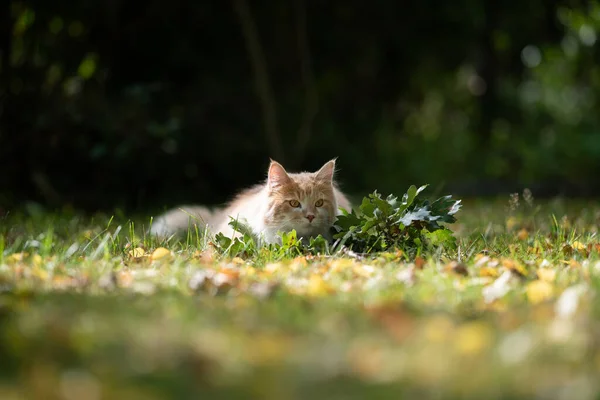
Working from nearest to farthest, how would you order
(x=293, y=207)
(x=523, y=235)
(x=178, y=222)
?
(x=293, y=207), (x=523, y=235), (x=178, y=222)

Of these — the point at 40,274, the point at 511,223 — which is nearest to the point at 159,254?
the point at 40,274

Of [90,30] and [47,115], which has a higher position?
[90,30]

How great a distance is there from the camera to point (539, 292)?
7.74 feet

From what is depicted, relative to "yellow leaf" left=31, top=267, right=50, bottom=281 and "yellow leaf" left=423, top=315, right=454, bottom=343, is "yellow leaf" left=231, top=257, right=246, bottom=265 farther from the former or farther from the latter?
"yellow leaf" left=423, top=315, right=454, bottom=343

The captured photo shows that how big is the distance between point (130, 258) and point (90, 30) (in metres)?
3.81

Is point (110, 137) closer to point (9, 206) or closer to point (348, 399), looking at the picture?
point (9, 206)

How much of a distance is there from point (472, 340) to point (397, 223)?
1.82 m

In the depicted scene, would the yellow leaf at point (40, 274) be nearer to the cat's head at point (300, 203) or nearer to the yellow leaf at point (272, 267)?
the yellow leaf at point (272, 267)

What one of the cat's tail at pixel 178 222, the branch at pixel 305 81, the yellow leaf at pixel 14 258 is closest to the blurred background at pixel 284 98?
the branch at pixel 305 81

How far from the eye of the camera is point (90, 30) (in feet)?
21.2

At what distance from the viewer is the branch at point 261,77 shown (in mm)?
7062

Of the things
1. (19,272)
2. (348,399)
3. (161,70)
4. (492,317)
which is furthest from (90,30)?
(348,399)

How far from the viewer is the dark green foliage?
3.47 m

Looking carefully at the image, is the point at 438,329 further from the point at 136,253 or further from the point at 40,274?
the point at 136,253
